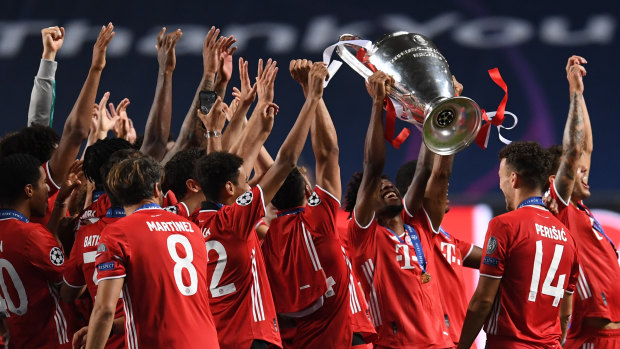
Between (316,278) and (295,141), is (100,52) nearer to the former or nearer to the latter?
(295,141)

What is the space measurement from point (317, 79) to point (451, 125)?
913 millimetres

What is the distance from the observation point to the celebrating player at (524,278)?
4.85 metres

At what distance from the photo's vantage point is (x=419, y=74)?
456 centimetres

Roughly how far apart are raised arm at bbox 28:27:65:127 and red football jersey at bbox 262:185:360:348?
183cm

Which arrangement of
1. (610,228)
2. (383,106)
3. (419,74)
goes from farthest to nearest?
1. (610,228)
2. (383,106)
3. (419,74)

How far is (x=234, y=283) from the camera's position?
14.9ft

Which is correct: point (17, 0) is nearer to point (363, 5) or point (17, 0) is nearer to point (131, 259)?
point (363, 5)

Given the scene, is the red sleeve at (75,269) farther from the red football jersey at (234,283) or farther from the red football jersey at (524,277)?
the red football jersey at (524,277)

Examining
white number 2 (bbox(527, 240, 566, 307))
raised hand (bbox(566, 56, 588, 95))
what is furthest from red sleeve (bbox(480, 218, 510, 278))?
raised hand (bbox(566, 56, 588, 95))

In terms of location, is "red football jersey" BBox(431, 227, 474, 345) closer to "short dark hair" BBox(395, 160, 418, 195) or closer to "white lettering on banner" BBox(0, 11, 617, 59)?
"short dark hair" BBox(395, 160, 418, 195)

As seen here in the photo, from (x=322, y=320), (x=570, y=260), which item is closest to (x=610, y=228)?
(x=570, y=260)

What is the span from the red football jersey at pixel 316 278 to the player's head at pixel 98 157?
49.5 inches

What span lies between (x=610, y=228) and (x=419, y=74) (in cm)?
410

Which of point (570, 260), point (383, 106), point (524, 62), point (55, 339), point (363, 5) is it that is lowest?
point (55, 339)
